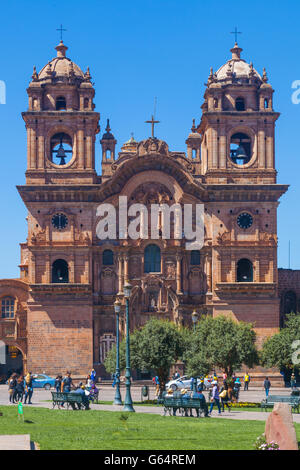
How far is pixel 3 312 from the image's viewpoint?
7500 centimetres

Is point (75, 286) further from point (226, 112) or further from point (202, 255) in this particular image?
point (226, 112)

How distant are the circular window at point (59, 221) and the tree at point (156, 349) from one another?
618 inches

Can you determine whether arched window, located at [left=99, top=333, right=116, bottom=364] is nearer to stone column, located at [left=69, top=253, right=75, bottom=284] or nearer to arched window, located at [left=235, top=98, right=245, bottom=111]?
stone column, located at [left=69, top=253, right=75, bottom=284]

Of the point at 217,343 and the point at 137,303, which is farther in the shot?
the point at 137,303

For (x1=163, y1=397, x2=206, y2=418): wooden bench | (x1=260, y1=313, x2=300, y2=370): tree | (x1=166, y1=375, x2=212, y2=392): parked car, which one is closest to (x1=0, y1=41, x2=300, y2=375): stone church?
(x1=166, y1=375, x2=212, y2=392): parked car

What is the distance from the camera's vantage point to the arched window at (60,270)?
73.1 metres

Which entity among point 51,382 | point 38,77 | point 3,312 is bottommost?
point 51,382

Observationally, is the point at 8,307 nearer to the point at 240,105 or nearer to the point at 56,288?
the point at 56,288

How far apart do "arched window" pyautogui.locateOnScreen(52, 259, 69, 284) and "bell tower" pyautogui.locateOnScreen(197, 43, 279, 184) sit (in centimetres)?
1237

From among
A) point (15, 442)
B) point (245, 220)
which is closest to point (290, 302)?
point (245, 220)

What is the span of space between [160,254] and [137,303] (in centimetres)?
402

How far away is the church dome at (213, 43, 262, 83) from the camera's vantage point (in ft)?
247
